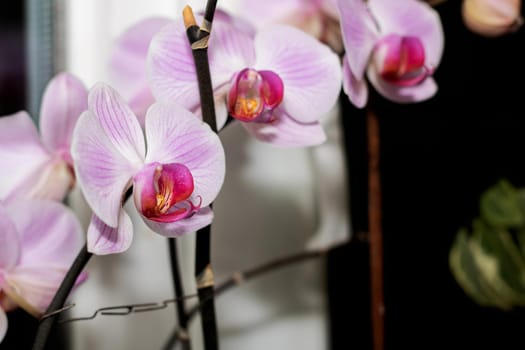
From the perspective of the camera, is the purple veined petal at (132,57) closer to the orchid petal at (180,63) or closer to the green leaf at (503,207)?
the orchid petal at (180,63)

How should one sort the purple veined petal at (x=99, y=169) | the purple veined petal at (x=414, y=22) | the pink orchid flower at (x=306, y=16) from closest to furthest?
1. the purple veined petal at (x=99, y=169)
2. the purple veined petal at (x=414, y=22)
3. the pink orchid flower at (x=306, y=16)

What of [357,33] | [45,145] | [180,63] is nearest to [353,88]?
[357,33]

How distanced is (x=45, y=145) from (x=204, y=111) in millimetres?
207

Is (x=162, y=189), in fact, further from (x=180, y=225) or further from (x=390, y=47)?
(x=390, y=47)

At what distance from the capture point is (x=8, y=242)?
481mm

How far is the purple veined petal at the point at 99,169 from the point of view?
1.25ft

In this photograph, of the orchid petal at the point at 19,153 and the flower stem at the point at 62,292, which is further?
the orchid petal at the point at 19,153

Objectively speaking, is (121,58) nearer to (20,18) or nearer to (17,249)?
(17,249)

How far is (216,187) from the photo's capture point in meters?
0.45

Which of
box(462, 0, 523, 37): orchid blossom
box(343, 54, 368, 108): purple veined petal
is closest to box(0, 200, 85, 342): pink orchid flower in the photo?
box(343, 54, 368, 108): purple veined petal

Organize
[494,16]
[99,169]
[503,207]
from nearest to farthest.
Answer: [99,169]
[494,16]
[503,207]

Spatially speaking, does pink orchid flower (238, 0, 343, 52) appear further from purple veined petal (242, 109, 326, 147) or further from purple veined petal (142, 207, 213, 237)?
purple veined petal (142, 207, 213, 237)

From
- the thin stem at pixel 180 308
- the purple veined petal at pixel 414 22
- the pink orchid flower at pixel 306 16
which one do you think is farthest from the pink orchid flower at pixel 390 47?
the thin stem at pixel 180 308

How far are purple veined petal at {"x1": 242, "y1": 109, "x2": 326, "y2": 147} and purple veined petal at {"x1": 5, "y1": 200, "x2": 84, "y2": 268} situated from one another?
160mm
